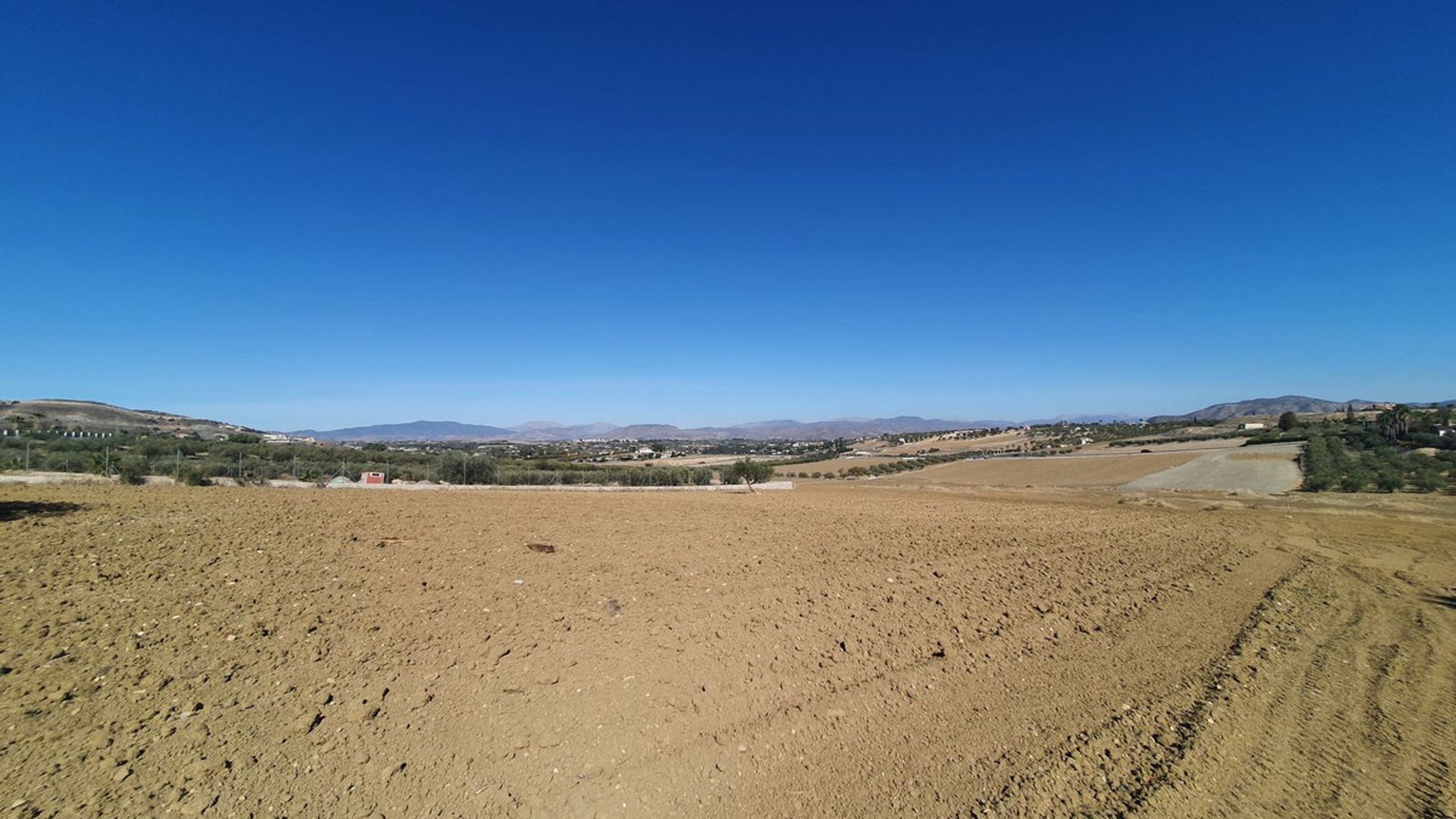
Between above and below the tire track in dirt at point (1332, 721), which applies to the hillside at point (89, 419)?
above

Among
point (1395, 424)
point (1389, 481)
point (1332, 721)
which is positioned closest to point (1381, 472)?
point (1389, 481)

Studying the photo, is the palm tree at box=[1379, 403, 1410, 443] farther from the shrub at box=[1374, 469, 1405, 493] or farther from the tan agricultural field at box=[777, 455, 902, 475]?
the tan agricultural field at box=[777, 455, 902, 475]

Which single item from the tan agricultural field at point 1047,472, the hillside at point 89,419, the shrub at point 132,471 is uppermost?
the hillside at point 89,419

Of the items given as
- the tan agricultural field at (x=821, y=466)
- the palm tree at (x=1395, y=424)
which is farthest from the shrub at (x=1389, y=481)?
the tan agricultural field at (x=821, y=466)

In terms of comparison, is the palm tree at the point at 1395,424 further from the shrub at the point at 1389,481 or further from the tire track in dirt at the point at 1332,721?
the tire track in dirt at the point at 1332,721

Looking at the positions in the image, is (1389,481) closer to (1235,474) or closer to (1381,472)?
(1381,472)
